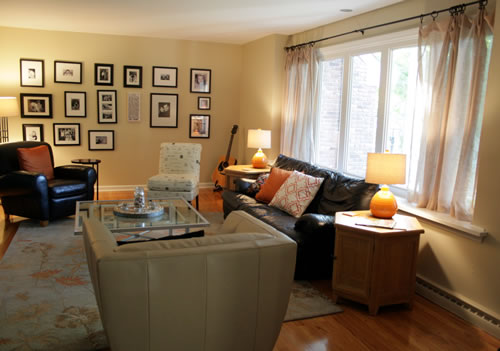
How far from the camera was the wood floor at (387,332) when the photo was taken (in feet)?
9.06

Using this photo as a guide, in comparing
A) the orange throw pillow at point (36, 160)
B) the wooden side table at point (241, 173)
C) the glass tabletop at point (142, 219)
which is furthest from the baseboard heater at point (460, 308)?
the orange throw pillow at point (36, 160)

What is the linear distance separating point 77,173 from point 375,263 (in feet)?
12.8

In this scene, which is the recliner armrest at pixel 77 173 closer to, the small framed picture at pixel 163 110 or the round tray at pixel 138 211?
the round tray at pixel 138 211

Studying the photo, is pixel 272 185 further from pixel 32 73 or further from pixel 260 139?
pixel 32 73

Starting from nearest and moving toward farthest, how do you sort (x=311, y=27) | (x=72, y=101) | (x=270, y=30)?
1. (x=311, y=27)
2. (x=270, y=30)
3. (x=72, y=101)

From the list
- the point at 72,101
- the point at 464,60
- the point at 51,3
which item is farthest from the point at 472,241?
the point at 72,101

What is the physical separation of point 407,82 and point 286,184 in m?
1.54

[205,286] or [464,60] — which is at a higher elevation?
[464,60]

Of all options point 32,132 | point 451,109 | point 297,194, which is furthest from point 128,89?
point 451,109

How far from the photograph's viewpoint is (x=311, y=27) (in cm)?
556

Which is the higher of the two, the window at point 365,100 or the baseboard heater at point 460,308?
the window at point 365,100

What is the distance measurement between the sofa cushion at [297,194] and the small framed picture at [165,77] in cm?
348

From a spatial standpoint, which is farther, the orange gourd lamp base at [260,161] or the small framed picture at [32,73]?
the small framed picture at [32,73]

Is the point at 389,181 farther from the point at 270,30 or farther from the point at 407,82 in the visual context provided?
the point at 270,30
